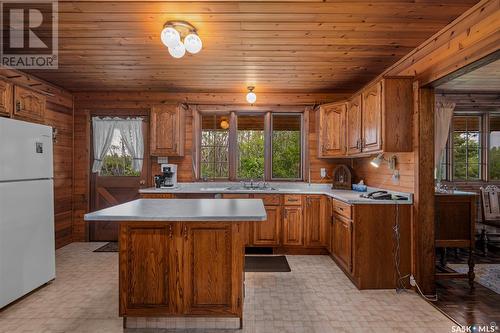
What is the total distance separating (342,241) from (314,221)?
0.68m

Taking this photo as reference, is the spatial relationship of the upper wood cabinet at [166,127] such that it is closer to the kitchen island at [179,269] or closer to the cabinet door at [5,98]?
the cabinet door at [5,98]

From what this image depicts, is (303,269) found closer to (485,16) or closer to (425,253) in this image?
(425,253)

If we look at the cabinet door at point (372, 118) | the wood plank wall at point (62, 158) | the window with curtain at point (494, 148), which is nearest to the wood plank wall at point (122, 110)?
the wood plank wall at point (62, 158)

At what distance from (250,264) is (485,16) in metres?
3.28

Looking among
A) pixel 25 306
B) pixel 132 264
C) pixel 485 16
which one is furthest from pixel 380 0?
pixel 25 306

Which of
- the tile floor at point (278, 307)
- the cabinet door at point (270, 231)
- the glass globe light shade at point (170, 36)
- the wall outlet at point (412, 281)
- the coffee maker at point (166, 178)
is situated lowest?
the tile floor at point (278, 307)

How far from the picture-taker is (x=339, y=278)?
3160 mm

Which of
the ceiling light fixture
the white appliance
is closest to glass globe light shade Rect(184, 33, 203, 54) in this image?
the ceiling light fixture

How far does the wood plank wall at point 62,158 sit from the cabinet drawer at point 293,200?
135 inches

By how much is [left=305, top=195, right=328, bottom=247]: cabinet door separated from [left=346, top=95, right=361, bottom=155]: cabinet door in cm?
81

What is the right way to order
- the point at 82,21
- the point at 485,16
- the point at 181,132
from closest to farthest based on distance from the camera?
the point at 485,16 < the point at 82,21 < the point at 181,132

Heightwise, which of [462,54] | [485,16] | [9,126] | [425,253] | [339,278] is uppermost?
[485,16]

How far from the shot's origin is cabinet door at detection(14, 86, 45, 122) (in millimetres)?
2822

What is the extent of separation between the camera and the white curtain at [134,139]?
4582mm
